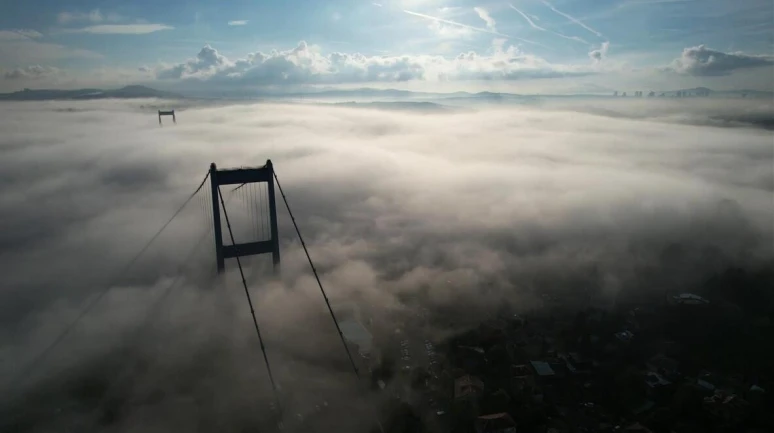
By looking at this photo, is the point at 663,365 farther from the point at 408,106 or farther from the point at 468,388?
the point at 408,106

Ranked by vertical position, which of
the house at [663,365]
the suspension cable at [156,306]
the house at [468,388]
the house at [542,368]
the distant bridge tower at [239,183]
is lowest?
the house at [663,365]

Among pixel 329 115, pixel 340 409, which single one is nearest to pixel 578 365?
pixel 340 409

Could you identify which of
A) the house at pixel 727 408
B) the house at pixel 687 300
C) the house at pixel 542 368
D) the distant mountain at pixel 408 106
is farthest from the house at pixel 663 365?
the distant mountain at pixel 408 106

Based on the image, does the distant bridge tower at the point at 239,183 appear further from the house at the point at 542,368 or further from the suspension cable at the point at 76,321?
the house at the point at 542,368

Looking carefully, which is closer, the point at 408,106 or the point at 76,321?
the point at 76,321

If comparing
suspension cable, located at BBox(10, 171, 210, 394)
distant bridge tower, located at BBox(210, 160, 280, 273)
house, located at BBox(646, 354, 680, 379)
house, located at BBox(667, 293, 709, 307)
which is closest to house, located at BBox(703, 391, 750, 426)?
house, located at BBox(646, 354, 680, 379)

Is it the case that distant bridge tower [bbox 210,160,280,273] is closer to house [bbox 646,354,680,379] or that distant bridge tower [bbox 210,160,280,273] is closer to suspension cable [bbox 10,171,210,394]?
suspension cable [bbox 10,171,210,394]

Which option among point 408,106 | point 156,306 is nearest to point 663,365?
point 156,306

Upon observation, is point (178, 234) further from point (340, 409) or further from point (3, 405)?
point (340, 409)
